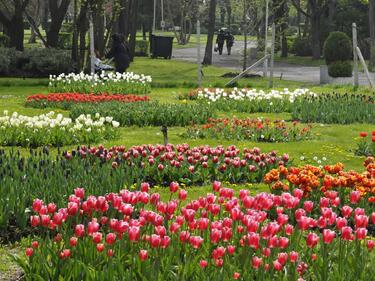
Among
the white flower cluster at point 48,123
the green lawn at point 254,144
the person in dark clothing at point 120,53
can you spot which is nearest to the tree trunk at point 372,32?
the green lawn at point 254,144

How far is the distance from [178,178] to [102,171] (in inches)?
72.1

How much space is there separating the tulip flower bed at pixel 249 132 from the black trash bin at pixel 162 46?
3340 cm

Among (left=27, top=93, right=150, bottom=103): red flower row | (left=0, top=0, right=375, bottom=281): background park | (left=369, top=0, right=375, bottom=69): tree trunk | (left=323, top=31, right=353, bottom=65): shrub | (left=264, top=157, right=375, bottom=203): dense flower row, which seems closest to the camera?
(left=0, top=0, right=375, bottom=281): background park

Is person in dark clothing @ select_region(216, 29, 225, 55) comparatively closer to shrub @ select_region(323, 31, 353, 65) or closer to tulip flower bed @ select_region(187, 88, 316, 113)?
shrub @ select_region(323, 31, 353, 65)

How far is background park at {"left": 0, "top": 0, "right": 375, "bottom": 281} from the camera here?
4.81m

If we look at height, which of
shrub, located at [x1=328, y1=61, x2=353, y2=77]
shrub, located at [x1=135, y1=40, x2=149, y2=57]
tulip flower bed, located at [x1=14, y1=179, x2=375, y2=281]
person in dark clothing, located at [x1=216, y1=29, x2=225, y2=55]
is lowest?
tulip flower bed, located at [x1=14, y1=179, x2=375, y2=281]

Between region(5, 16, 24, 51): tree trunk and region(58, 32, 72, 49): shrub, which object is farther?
region(58, 32, 72, 49): shrub

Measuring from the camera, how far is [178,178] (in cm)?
934

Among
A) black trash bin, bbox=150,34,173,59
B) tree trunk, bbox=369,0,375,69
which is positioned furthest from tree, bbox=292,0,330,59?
tree trunk, bbox=369,0,375,69

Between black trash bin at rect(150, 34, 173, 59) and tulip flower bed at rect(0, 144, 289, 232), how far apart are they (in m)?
37.1

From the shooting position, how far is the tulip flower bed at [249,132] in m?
13.3

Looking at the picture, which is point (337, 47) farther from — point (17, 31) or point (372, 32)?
point (17, 31)

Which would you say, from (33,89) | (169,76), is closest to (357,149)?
(33,89)

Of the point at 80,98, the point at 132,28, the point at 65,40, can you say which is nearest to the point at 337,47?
the point at 80,98
